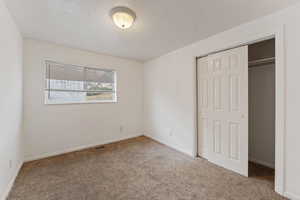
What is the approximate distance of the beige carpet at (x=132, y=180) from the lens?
1.69 m

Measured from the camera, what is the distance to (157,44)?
111 inches

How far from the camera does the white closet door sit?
208 centimetres

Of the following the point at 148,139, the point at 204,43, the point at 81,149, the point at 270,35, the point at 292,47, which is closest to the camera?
the point at 292,47

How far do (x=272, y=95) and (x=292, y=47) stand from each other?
106 centimetres

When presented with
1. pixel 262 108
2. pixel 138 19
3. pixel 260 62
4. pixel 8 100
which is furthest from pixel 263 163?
pixel 8 100

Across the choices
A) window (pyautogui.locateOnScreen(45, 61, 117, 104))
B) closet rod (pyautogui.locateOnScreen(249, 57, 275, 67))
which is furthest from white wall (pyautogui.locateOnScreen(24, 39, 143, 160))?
closet rod (pyautogui.locateOnScreen(249, 57, 275, 67))

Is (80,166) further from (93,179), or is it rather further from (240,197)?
(240,197)

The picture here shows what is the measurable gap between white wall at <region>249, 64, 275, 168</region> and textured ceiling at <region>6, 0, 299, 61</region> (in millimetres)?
1113

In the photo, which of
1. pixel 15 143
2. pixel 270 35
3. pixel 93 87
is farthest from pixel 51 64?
pixel 270 35

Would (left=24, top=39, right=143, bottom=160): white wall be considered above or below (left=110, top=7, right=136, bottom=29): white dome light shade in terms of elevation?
below

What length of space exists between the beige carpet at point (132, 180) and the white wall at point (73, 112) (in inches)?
16.7

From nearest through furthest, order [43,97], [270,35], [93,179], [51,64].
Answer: [270,35]
[93,179]
[43,97]
[51,64]

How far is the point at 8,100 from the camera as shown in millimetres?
1738

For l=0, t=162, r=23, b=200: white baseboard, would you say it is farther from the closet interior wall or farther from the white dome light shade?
the closet interior wall
